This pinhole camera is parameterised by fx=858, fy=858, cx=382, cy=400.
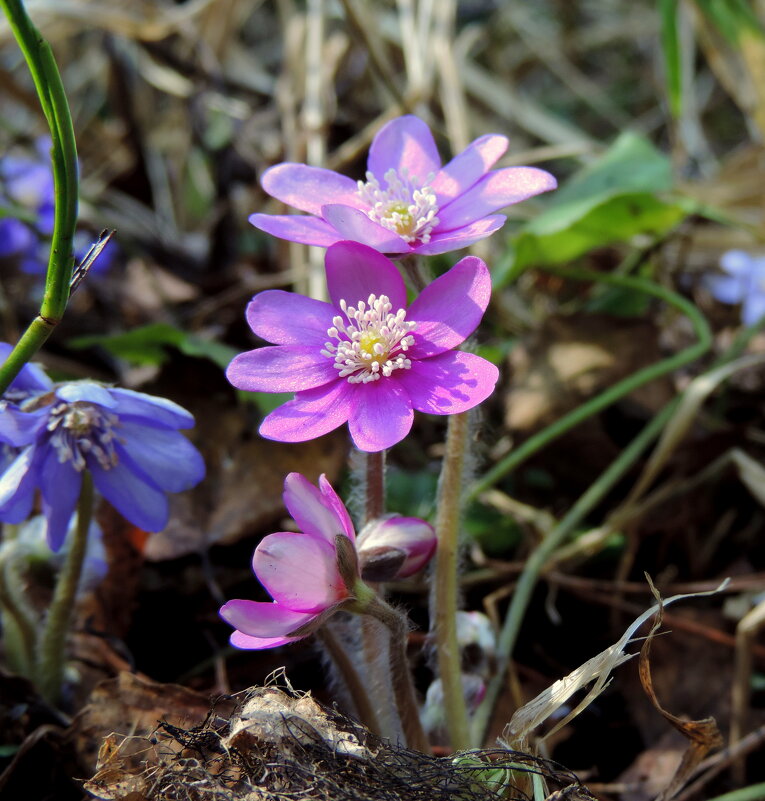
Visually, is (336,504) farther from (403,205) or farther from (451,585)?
(403,205)

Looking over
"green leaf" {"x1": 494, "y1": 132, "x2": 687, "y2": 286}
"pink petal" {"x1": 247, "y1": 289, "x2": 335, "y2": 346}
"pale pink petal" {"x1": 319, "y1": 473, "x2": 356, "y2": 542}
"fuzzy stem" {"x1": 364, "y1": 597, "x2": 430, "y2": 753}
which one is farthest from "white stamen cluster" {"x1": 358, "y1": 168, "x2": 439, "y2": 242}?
"green leaf" {"x1": 494, "y1": 132, "x2": 687, "y2": 286}

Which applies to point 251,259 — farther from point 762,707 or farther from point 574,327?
point 762,707

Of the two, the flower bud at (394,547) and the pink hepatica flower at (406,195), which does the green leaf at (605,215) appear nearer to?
the pink hepatica flower at (406,195)

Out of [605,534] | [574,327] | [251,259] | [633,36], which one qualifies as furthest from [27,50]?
[633,36]

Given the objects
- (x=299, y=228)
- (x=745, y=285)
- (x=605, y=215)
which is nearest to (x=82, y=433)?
(x=299, y=228)

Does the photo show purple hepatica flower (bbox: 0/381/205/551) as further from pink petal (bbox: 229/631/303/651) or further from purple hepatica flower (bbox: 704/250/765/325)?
purple hepatica flower (bbox: 704/250/765/325)

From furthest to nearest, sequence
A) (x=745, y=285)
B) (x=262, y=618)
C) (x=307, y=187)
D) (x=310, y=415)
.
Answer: (x=745, y=285) → (x=307, y=187) → (x=310, y=415) → (x=262, y=618)

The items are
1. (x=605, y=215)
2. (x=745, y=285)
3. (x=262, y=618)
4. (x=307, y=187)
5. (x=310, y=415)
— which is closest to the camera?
(x=262, y=618)
